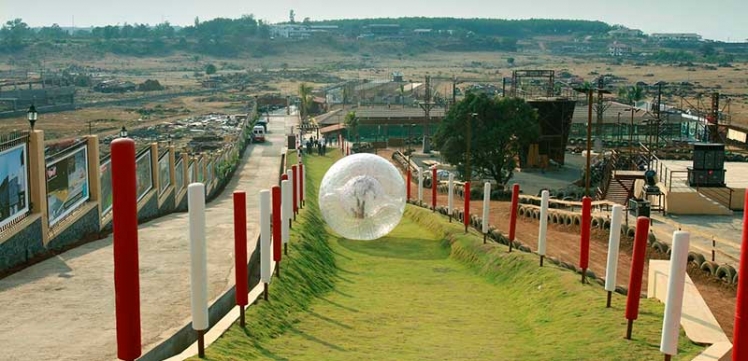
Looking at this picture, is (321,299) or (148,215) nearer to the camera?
(321,299)

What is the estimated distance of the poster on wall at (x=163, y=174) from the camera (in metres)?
26.4

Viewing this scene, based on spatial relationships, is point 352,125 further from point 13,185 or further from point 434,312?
point 434,312

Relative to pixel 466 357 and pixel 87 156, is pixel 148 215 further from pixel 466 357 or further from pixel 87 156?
pixel 466 357

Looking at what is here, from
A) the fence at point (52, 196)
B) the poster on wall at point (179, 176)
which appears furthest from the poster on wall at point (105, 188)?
the poster on wall at point (179, 176)

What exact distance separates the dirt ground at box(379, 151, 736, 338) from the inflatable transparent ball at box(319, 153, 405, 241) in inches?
193

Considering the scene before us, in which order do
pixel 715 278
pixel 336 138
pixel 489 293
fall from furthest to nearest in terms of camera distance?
pixel 336 138 < pixel 715 278 < pixel 489 293

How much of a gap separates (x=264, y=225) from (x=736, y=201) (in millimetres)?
26626

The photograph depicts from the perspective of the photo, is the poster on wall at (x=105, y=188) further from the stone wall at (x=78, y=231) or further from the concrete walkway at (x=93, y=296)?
the concrete walkway at (x=93, y=296)

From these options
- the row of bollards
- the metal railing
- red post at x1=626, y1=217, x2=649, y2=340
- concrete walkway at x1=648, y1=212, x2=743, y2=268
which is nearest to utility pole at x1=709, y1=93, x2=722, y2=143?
the metal railing

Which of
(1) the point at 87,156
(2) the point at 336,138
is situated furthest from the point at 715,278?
(2) the point at 336,138

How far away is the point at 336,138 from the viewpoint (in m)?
72.9

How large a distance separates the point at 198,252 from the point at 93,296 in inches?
194

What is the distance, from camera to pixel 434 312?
45.5 ft

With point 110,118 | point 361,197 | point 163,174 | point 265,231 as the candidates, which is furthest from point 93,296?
point 110,118
